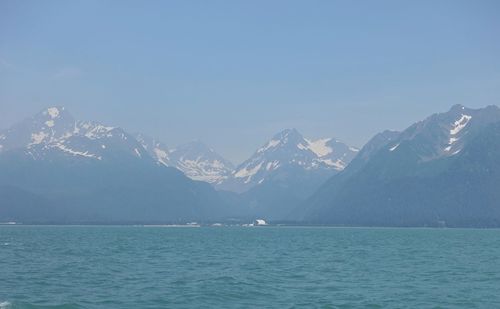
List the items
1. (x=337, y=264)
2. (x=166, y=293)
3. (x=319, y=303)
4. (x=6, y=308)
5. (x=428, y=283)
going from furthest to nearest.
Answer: (x=337, y=264) < (x=428, y=283) < (x=166, y=293) < (x=319, y=303) < (x=6, y=308)

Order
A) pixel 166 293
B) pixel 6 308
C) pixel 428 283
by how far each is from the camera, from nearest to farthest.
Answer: pixel 6 308, pixel 166 293, pixel 428 283

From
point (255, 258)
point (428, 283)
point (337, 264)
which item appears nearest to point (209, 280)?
point (428, 283)

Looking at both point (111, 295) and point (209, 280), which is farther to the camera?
point (209, 280)

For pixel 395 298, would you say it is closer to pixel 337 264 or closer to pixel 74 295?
pixel 74 295

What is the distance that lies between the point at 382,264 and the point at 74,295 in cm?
4494

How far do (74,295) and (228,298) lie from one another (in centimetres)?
1184

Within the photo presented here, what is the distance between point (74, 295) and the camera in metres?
54.8

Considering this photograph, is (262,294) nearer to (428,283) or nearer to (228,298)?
(228,298)

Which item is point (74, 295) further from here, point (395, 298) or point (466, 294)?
point (466, 294)

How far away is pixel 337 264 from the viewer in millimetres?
88250

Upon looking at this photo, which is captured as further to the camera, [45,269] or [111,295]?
[45,269]

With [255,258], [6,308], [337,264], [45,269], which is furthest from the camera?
[255,258]

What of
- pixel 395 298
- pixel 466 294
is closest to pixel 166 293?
pixel 395 298

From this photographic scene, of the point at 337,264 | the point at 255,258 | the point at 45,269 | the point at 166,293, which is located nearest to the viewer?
the point at 166,293
